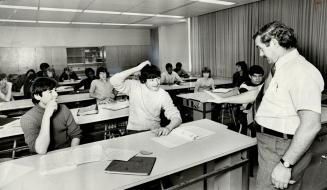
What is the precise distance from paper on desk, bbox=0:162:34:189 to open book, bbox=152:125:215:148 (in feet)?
3.18

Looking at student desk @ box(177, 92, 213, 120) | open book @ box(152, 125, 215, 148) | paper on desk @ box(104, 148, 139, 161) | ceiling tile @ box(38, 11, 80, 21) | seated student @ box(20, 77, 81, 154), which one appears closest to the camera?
paper on desk @ box(104, 148, 139, 161)

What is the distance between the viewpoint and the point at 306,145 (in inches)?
50.8

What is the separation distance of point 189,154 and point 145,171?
40cm

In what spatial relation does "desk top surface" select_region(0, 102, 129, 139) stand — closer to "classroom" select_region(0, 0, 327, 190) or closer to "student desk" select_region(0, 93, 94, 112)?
"classroom" select_region(0, 0, 327, 190)

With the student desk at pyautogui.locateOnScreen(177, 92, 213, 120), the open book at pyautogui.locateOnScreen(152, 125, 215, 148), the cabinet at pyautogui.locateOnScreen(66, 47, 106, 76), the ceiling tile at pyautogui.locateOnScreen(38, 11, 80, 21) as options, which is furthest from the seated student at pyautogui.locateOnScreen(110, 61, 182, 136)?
the cabinet at pyautogui.locateOnScreen(66, 47, 106, 76)

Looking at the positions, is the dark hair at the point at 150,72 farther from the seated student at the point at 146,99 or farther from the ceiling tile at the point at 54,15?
the ceiling tile at the point at 54,15

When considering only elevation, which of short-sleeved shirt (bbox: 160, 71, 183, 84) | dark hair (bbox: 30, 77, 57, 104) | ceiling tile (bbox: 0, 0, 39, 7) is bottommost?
short-sleeved shirt (bbox: 160, 71, 183, 84)

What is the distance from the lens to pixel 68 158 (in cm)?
171

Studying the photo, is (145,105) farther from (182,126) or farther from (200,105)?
(200,105)

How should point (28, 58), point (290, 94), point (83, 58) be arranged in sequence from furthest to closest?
point (83, 58), point (28, 58), point (290, 94)

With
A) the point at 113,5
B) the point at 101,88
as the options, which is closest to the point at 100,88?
the point at 101,88

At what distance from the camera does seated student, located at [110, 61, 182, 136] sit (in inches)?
97.4

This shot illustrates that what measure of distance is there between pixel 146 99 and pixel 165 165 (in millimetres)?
1063

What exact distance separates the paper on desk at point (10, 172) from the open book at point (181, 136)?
3.18ft
